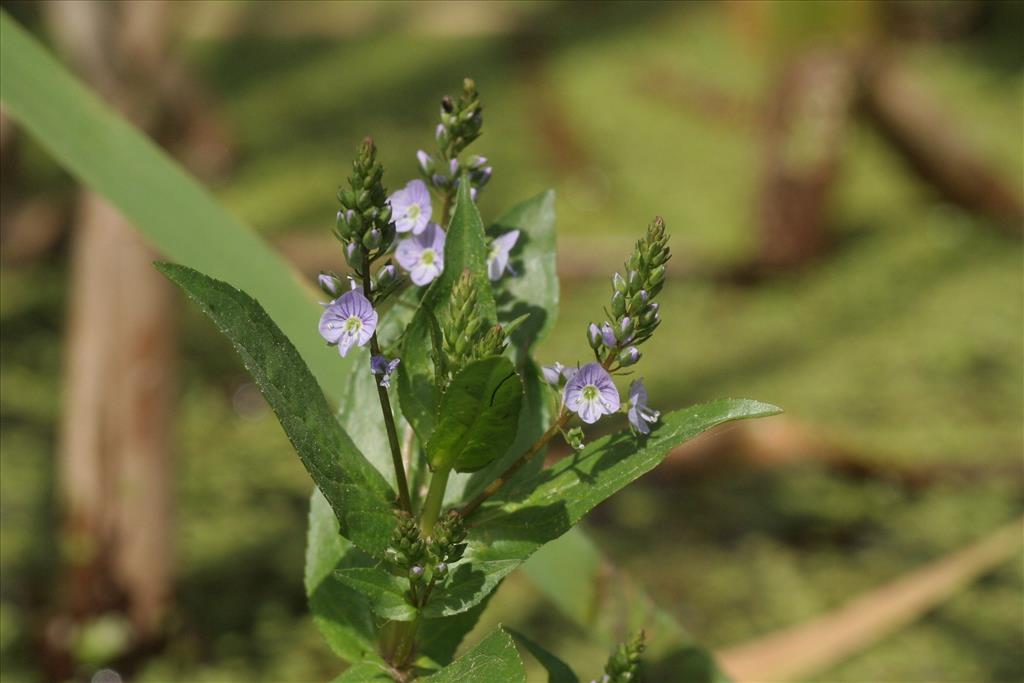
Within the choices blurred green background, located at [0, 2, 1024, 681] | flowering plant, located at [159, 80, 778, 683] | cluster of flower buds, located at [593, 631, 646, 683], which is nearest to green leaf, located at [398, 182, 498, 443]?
flowering plant, located at [159, 80, 778, 683]

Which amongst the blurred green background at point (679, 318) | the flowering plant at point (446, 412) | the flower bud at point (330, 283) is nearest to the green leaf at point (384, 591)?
the flowering plant at point (446, 412)

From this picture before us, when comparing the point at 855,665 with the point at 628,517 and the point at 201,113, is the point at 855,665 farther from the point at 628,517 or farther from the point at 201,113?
the point at 201,113

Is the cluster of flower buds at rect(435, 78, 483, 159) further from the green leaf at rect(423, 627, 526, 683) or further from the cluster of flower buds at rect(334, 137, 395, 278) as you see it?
the green leaf at rect(423, 627, 526, 683)

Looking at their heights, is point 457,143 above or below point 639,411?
above

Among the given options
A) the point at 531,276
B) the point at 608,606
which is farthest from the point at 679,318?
the point at 531,276

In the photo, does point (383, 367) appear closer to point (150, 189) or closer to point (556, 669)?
point (556, 669)

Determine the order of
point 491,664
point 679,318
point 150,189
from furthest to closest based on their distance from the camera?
1. point 679,318
2. point 150,189
3. point 491,664
